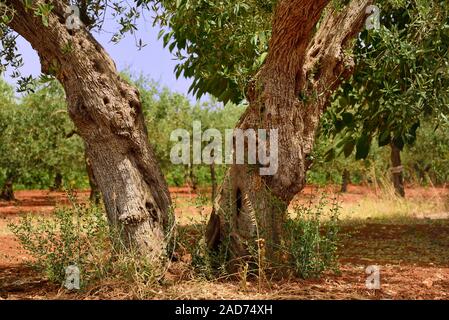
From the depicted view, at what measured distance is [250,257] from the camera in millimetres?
6113

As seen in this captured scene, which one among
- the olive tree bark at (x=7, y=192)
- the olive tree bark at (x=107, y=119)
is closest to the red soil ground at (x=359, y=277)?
the olive tree bark at (x=107, y=119)

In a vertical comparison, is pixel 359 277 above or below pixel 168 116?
below

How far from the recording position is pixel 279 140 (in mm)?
6152

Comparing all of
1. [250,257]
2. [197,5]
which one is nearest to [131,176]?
[250,257]

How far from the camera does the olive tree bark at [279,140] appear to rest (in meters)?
6.08

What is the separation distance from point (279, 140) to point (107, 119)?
5.18ft

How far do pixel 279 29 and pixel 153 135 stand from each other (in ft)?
50.4

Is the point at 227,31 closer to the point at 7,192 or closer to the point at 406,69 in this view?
the point at 406,69

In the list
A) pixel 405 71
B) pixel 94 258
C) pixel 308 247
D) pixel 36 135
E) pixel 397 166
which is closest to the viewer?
pixel 94 258

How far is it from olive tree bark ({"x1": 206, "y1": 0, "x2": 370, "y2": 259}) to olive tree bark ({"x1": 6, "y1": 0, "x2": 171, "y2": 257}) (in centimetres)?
66

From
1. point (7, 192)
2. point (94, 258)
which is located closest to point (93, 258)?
point (94, 258)

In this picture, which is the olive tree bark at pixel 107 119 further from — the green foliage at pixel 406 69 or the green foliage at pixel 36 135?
the green foliage at pixel 36 135

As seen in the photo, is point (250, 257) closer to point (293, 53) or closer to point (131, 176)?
point (131, 176)

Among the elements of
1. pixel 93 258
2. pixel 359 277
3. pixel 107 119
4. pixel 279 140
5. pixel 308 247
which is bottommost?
pixel 359 277
